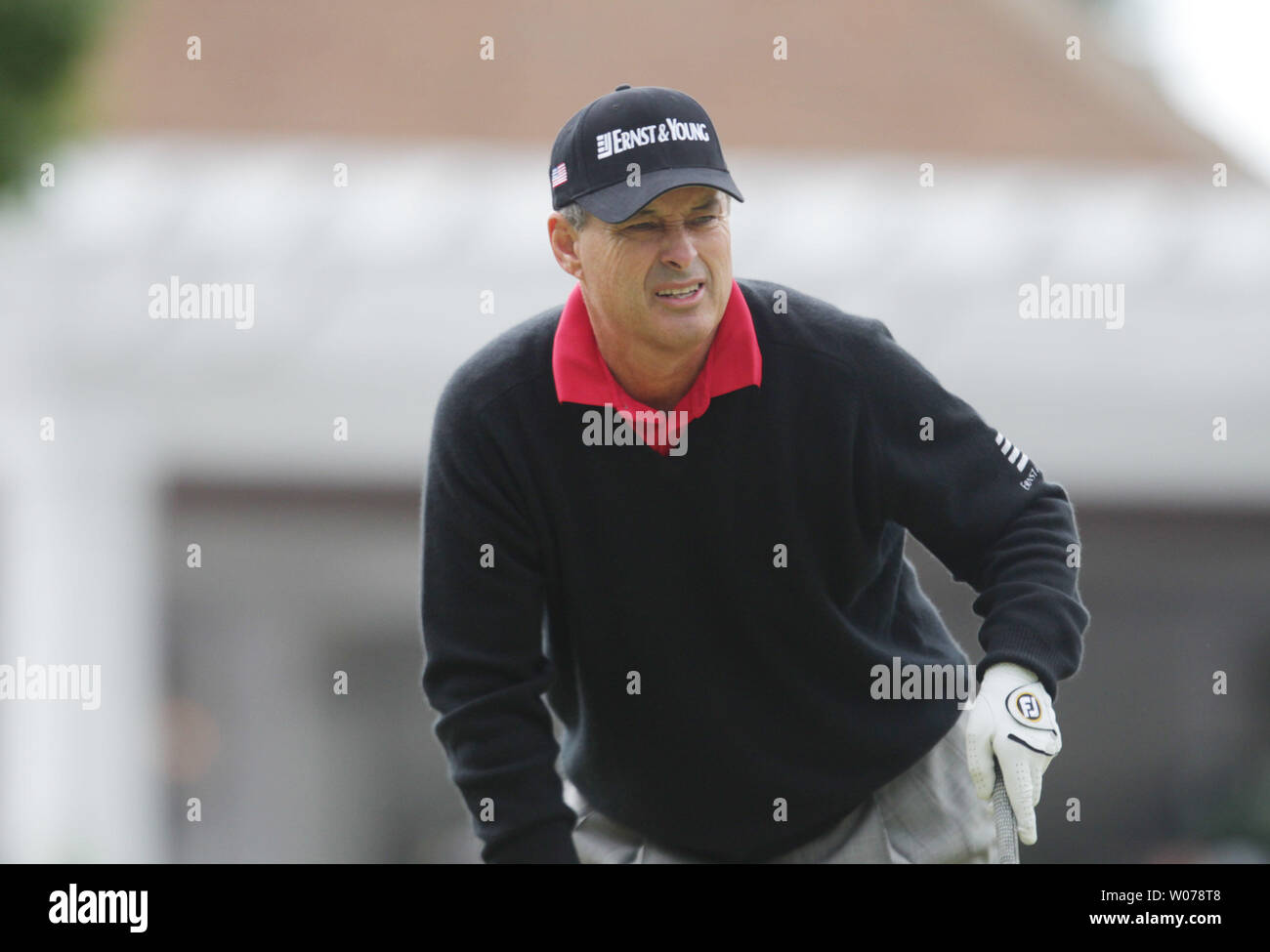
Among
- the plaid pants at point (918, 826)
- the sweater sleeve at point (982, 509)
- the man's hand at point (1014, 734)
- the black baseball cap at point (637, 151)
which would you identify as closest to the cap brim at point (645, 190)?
the black baseball cap at point (637, 151)

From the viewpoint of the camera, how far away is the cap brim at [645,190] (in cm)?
237

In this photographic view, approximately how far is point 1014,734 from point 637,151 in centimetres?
95

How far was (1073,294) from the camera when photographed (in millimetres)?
3418

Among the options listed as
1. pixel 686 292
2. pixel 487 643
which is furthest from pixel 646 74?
pixel 686 292

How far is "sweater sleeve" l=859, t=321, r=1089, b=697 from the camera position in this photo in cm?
254

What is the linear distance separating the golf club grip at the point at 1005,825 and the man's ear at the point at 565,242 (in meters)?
0.93

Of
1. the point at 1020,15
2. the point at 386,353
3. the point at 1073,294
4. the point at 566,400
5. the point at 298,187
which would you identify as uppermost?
the point at 1020,15

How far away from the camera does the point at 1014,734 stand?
2496 mm

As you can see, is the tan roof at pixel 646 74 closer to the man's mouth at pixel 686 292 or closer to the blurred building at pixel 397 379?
the blurred building at pixel 397 379

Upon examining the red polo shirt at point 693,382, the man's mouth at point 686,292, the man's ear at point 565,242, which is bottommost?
the red polo shirt at point 693,382

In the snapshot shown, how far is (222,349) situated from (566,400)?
7791 millimetres

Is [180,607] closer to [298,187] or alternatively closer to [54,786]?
[54,786]

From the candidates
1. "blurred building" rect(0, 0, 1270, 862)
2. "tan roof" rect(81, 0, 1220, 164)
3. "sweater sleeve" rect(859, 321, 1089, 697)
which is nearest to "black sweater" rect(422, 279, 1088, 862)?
"sweater sleeve" rect(859, 321, 1089, 697)
